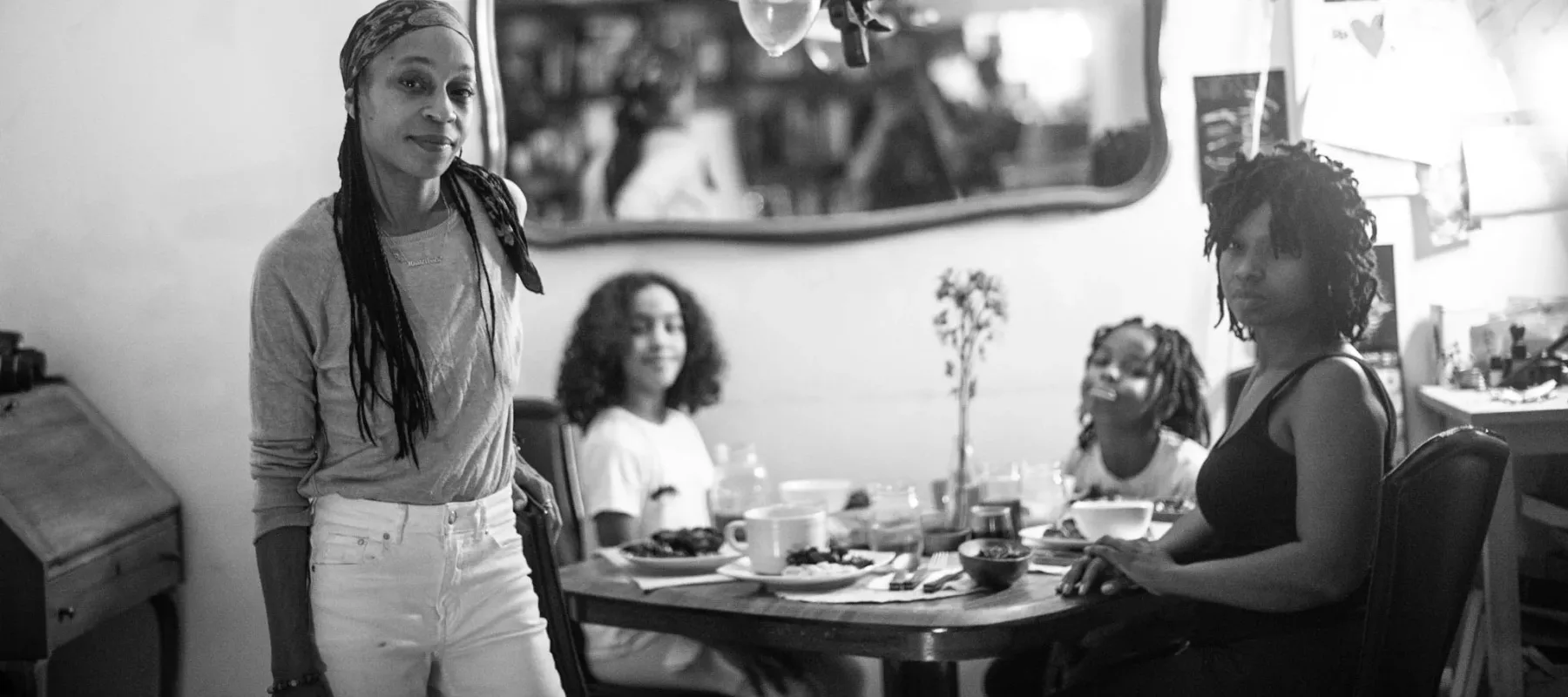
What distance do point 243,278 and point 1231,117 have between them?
7.71 feet

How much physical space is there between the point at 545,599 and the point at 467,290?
17.8 inches

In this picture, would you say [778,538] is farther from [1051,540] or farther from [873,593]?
[1051,540]

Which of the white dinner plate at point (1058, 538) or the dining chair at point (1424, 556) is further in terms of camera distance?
the white dinner plate at point (1058, 538)

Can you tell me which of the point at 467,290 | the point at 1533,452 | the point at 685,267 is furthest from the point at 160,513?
the point at 1533,452

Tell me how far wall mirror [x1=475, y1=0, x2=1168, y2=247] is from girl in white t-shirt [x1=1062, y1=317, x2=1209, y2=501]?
489 millimetres

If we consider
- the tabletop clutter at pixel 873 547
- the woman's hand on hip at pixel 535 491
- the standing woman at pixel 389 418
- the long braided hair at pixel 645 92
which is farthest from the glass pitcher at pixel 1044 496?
the long braided hair at pixel 645 92

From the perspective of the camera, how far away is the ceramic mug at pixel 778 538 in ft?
→ 6.35

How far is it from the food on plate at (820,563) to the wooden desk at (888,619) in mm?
55

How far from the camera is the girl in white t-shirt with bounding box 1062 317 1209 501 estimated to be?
2709mm

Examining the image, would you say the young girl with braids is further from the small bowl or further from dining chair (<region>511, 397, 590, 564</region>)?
dining chair (<region>511, 397, 590, 564</region>)

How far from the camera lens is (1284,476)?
173 centimetres

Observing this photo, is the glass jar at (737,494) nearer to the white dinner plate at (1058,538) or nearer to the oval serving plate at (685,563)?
the oval serving plate at (685,563)

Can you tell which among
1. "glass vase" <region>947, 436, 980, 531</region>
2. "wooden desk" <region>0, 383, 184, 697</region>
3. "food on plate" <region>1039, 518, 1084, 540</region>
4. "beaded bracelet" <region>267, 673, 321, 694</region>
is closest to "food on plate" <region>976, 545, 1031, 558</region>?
"food on plate" <region>1039, 518, 1084, 540</region>

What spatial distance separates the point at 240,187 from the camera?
3334 millimetres
